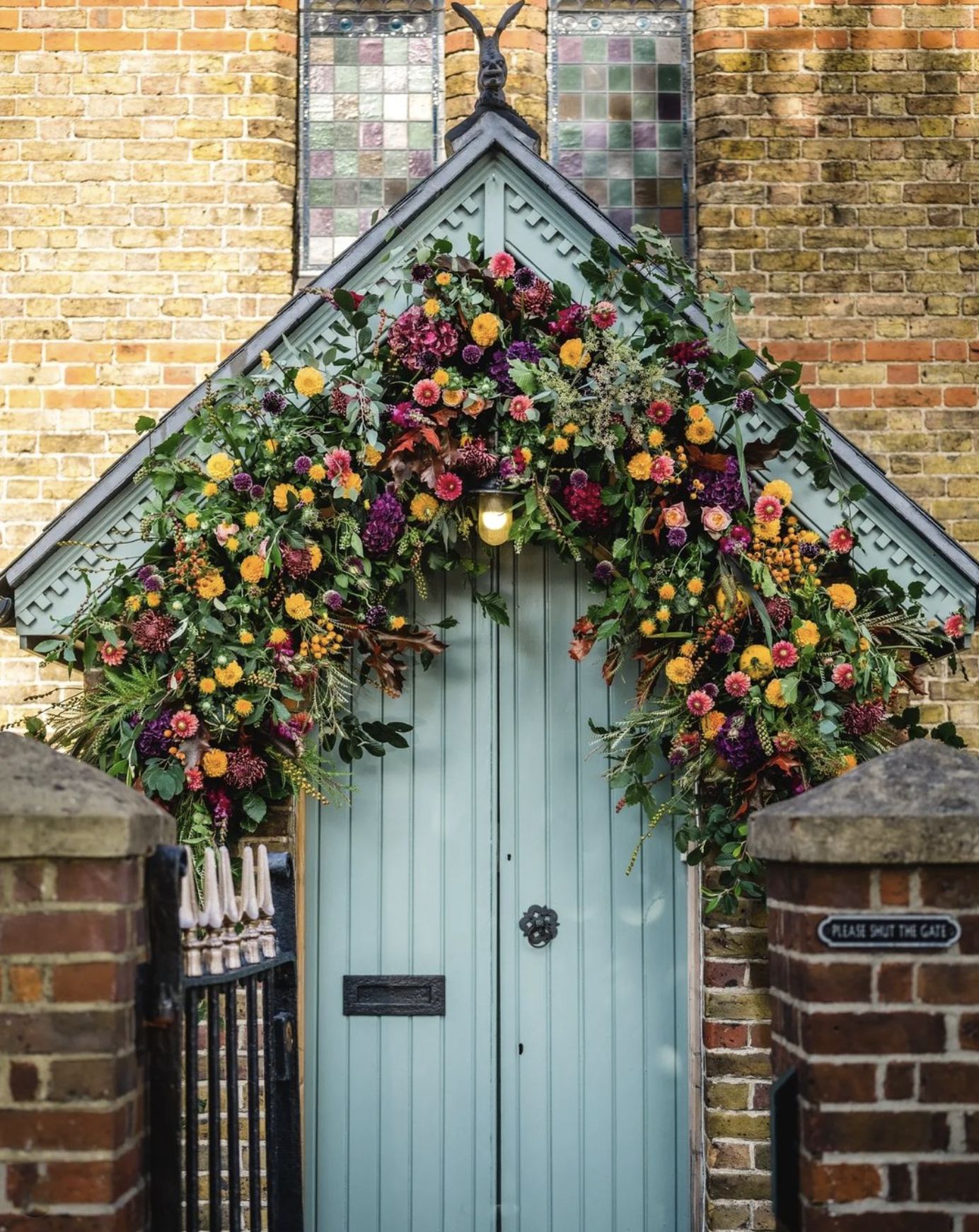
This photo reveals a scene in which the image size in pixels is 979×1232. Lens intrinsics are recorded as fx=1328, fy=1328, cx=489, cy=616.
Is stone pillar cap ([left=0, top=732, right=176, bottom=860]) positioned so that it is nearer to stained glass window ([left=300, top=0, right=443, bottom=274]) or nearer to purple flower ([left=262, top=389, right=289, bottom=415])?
purple flower ([left=262, top=389, right=289, bottom=415])

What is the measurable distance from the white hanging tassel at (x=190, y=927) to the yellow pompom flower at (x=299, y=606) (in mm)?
1109

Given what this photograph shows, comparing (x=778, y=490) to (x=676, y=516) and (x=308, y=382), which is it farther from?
(x=308, y=382)

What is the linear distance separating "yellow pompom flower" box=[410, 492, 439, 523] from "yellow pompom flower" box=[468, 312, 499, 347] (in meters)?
0.49

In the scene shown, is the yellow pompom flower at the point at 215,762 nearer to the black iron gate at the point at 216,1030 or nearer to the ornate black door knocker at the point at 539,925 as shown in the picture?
the black iron gate at the point at 216,1030

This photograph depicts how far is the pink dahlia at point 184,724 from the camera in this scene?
386 centimetres

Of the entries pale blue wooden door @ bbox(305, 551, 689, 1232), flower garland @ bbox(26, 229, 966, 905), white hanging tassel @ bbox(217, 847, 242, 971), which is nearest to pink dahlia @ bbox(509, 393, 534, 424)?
flower garland @ bbox(26, 229, 966, 905)

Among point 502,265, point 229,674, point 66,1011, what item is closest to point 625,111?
point 502,265

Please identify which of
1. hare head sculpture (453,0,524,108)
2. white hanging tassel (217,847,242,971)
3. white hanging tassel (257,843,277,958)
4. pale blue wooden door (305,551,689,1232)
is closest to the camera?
white hanging tassel (217,847,242,971)

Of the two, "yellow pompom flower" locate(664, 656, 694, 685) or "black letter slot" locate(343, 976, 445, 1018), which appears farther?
"black letter slot" locate(343, 976, 445, 1018)

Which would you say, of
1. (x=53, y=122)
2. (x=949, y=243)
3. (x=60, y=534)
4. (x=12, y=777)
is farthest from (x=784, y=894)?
(x=53, y=122)

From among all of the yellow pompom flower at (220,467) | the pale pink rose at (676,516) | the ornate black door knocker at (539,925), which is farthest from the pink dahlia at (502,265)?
the ornate black door knocker at (539,925)

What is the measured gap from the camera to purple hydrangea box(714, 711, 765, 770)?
3896 mm

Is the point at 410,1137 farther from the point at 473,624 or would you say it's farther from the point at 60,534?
the point at 60,534

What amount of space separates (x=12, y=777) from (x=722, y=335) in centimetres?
240
